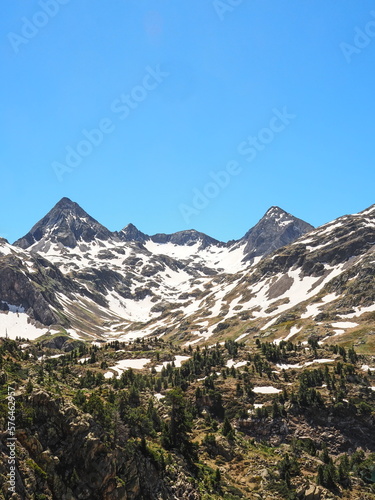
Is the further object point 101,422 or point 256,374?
point 256,374

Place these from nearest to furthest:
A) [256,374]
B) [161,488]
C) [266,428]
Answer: [161,488] < [266,428] < [256,374]

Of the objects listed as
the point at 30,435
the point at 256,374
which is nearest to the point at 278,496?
the point at 30,435

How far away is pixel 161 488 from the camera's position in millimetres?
36688

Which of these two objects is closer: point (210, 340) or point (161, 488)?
point (161, 488)

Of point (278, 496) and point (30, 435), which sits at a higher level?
point (30, 435)

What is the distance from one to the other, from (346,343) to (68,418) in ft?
332

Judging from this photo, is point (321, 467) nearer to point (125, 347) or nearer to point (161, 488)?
point (161, 488)

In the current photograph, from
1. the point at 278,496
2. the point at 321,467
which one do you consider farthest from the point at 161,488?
the point at 321,467

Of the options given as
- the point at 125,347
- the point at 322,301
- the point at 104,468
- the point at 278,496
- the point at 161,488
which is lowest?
the point at 278,496

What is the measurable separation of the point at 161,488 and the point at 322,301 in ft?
498

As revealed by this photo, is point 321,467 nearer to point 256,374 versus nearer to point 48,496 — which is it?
point 48,496

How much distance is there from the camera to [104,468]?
108ft

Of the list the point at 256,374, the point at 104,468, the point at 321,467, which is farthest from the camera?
the point at 256,374

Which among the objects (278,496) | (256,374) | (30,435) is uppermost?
(256,374)
